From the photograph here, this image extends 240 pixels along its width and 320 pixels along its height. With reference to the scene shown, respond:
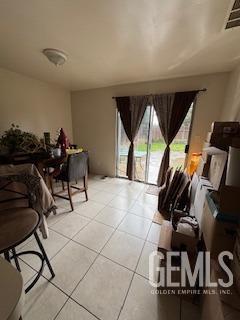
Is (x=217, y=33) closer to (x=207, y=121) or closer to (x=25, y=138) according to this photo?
(x=207, y=121)

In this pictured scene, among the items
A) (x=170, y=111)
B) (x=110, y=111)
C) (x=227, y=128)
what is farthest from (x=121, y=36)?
(x=110, y=111)

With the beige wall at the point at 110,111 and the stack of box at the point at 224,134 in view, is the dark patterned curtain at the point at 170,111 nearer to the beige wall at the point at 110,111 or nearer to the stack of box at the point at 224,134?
the beige wall at the point at 110,111

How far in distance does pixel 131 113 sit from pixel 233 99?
5.77ft

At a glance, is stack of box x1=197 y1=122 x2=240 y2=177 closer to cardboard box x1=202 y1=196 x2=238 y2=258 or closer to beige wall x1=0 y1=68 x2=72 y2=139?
cardboard box x1=202 y1=196 x2=238 y2=258

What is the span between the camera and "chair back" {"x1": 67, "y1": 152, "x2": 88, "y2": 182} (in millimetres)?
2123

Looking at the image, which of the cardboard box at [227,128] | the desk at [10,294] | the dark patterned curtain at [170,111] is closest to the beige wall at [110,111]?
the dark patterned curtain at [170,111]

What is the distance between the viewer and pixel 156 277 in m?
1.34

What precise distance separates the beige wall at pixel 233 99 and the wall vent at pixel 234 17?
88 centimetres

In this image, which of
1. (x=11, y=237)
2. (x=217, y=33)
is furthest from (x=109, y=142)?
(x=11, y=237)

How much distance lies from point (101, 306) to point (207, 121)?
2924 mm

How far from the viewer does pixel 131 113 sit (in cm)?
313

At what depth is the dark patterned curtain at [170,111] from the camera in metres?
2.62

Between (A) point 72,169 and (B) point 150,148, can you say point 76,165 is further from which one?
(B) point 150,148

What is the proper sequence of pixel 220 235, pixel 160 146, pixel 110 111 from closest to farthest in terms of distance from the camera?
pixel 220 235 < pixel 160 146 < pixel 110 111
